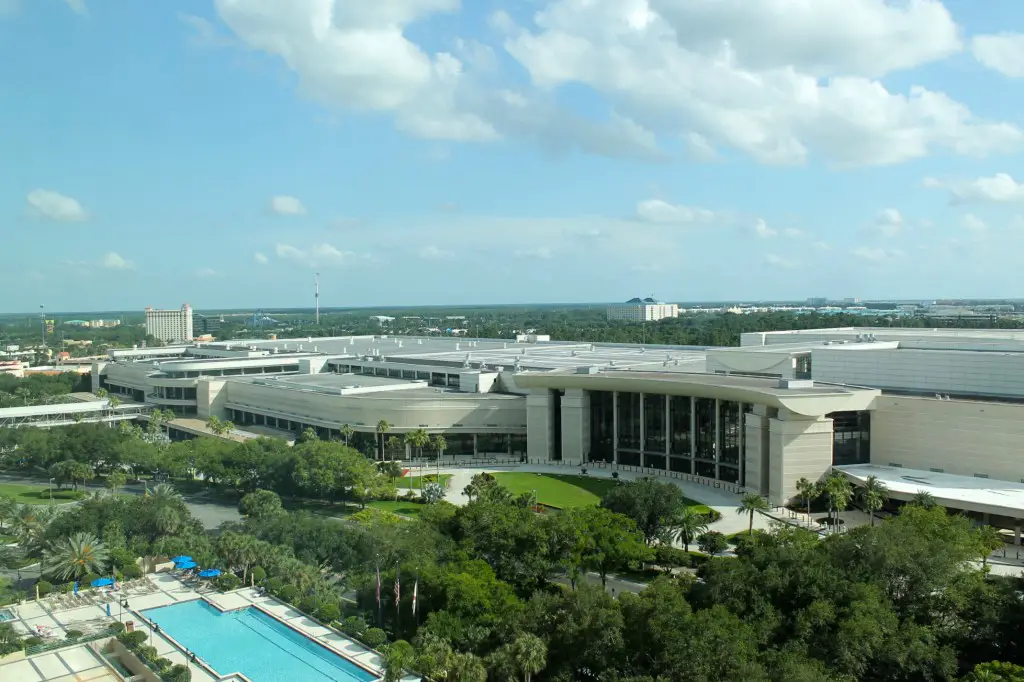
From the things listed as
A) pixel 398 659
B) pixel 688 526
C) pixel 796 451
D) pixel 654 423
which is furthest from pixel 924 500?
pixel 398 659

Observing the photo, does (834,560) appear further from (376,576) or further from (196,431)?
(196,431)

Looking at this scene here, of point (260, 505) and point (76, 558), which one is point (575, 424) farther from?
point (76, 558)

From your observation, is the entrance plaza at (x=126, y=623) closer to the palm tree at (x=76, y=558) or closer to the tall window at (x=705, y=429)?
the palm tree at (x=76, y=558)

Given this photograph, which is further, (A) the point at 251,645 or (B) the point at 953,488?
(B) the point at 953,488

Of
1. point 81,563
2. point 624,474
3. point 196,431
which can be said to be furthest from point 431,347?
point 81,563

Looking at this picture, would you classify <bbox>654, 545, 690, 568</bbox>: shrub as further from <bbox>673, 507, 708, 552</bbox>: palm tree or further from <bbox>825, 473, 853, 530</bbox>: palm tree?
<bbox>825, 473, 853, 530</bbox>: palm tree

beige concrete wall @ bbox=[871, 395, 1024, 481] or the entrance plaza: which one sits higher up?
beige concrete wall @ bbox=[871, 395, 1024, 481]

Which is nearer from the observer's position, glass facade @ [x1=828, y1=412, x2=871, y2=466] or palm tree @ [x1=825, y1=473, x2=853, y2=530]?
palm tree @ [x1=825, y1=473, x2=853, y2=530]

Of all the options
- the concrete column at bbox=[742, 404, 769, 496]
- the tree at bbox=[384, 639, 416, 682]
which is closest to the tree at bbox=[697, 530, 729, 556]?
the concrete column at bbox=[742, 404, 769, 496]
